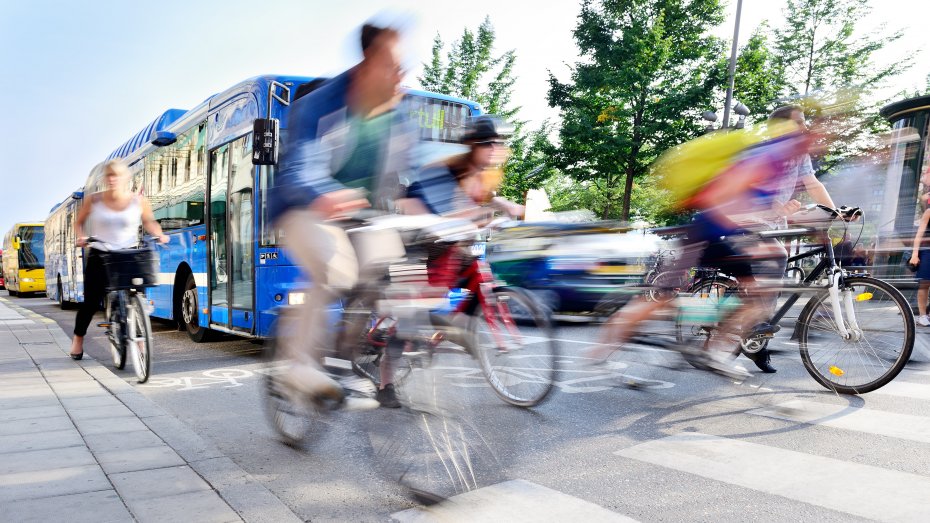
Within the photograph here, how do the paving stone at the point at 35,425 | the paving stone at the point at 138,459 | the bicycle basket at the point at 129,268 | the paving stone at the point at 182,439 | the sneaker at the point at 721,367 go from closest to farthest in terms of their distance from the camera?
the paving stone at the point at 138,459, the paving stone at the point at 182,439, the paving stone at the point at 35,425, the sneaker at the point at 721,367, the bicycle basket at the point at 129,268

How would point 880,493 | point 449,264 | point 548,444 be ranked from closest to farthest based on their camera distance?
point 880,493, point 548,444, point 449,264

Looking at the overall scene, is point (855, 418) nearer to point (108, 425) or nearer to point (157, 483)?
point (157, 483)

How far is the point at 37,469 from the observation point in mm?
3221

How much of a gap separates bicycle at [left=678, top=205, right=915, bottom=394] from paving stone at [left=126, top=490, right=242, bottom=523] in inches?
121

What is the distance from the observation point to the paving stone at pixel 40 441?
3.57 meters

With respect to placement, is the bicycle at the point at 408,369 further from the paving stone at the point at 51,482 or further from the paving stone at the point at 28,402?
the paving stone at the point at 28,402

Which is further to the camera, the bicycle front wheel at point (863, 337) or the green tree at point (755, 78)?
the green tree at point (755, 78)

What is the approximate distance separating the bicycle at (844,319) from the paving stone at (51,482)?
3501 mm

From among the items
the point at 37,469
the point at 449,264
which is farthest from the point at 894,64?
the point at 37,469

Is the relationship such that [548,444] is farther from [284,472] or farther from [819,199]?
[819,199]

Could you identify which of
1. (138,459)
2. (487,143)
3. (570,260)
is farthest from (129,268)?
(570,260)

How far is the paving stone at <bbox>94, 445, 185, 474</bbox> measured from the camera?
3244mm

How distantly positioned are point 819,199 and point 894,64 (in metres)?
24.0

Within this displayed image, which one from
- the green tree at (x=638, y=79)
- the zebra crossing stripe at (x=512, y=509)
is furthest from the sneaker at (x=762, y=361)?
the green tree at (x=638, y=79)
